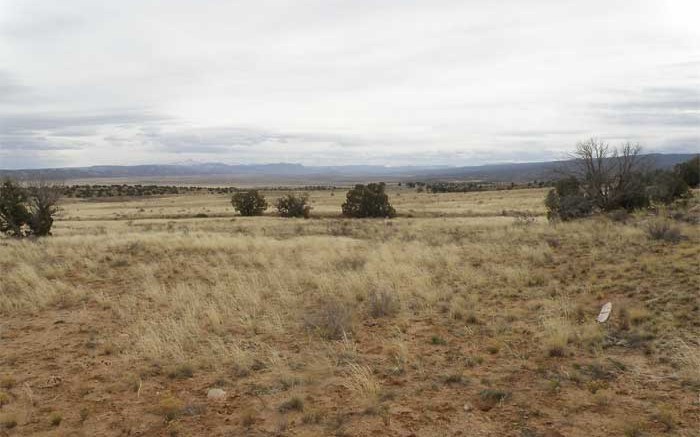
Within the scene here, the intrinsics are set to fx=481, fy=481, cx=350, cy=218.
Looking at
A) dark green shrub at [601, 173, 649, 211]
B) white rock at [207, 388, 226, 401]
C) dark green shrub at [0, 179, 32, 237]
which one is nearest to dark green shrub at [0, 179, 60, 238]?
dark green shrub at [0, 179, 32, 237]

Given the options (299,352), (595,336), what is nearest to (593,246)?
(595,336)

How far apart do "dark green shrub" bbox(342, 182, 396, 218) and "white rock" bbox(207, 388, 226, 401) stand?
36683 mm

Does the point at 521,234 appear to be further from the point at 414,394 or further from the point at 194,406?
the point at 194,406

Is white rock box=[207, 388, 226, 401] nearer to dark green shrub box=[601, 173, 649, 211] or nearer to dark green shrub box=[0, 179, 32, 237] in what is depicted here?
dark green shrub box=[0, 179, 32, 237]

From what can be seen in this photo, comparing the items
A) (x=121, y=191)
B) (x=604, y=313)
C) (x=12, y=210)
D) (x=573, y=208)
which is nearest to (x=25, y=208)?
(x=12, y=210)

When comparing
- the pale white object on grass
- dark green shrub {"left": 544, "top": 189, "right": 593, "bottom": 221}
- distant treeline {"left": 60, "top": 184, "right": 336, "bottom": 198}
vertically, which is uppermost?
distant treeline {"left": 60, "top": 184, "right": 336, "bottom": 198}

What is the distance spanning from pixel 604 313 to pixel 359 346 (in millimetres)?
4021

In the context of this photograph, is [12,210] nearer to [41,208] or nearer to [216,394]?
[41,208]

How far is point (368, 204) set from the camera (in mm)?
42438

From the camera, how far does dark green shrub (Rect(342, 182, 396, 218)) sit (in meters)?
42.4

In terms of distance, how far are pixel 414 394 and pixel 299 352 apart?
1988 mm

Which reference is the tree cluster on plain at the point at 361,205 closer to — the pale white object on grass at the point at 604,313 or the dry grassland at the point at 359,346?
the dry grassland at the point at 359,346

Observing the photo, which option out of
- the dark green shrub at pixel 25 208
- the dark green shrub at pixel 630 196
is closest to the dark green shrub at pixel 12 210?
the dark green shrub at pixel 25 208

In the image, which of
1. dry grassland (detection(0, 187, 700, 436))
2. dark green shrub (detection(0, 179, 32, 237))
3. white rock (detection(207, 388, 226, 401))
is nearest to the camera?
dry grassland (detection(0, 187, 700, 436))
